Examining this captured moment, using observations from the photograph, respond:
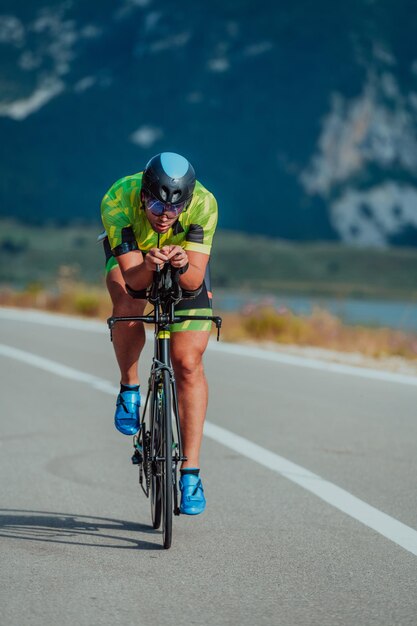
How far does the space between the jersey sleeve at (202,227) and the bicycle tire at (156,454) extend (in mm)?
749

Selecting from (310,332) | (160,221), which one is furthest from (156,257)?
(310,332)

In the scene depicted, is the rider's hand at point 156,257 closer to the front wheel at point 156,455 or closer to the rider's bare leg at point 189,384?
the rider's bare leg at point 189,384

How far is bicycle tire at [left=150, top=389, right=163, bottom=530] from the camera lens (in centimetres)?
614

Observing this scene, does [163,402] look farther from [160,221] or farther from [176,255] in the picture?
[160,221]

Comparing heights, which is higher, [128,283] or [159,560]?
[128,283]

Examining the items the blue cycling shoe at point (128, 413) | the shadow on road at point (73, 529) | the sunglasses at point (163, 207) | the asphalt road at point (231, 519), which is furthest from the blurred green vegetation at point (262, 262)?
the sunglasses at point (163, 207)

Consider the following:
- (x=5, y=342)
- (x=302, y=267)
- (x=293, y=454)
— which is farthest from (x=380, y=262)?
(x=293, y=454)

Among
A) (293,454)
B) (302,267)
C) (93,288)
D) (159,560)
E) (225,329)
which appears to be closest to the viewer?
(159,560)

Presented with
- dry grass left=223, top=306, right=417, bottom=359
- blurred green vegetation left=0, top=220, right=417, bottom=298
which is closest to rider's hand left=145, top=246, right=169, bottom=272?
dry grass left=223, top=306, right=417, bottom=359

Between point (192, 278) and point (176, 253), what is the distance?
0.28 metres

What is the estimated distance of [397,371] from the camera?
16.0m

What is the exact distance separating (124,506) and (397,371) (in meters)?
9.39

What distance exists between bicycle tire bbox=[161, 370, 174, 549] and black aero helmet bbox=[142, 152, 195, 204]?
876mm

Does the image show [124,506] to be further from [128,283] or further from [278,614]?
[278,614]
